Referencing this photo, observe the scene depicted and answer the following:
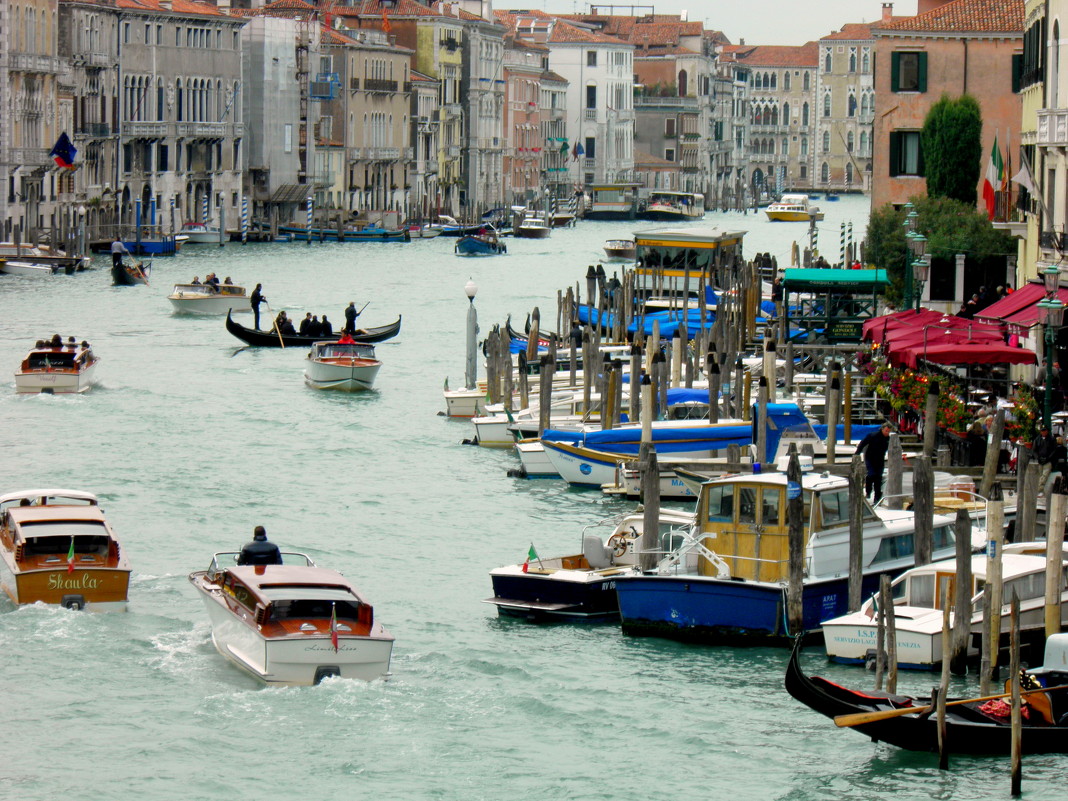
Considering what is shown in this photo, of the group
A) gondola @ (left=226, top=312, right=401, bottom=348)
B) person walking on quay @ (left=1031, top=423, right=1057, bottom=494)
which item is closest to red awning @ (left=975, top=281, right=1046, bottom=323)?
person walking on quay @ (left=1031, top=423, right=1057, bottom=494)

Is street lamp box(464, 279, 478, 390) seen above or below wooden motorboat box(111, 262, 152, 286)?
below

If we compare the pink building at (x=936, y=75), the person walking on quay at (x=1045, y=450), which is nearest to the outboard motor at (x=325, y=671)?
the person walking on quay at (x=1045, y=450)

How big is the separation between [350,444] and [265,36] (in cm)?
4703

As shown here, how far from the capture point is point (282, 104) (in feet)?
232

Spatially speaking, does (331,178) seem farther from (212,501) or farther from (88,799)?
(88,799)

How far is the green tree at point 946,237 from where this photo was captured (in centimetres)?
2825

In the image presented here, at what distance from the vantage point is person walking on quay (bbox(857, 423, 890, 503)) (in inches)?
690

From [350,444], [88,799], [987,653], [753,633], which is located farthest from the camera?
[350,444]

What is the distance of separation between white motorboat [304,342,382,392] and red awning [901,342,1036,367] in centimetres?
1141

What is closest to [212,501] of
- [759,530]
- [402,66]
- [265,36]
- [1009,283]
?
[759,530]

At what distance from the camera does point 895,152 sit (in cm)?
3469

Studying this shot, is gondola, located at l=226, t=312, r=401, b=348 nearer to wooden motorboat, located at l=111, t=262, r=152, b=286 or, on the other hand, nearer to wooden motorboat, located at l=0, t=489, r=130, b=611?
wooden motorboat, located at l=111, t=262, r=152, b=286

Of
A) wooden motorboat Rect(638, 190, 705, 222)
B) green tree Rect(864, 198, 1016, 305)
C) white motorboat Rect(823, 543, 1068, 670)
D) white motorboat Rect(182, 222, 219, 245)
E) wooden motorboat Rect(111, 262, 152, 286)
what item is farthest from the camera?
wooden motorboat Rect(638, 190, 705, 222)

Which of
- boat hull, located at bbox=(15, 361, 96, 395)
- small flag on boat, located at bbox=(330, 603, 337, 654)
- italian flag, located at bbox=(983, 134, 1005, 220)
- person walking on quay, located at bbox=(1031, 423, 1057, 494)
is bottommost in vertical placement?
small flag on boat, located at bbox=(330, 603, 337, 654)
